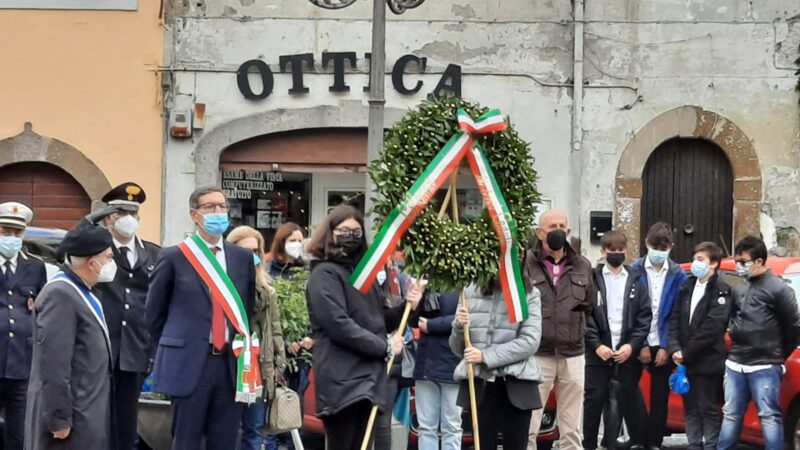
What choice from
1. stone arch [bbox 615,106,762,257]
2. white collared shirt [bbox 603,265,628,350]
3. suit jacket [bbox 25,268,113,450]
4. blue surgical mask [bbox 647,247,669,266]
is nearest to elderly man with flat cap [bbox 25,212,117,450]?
suit jacket [bbox 25,268,113,450]

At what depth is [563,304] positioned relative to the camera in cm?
1012

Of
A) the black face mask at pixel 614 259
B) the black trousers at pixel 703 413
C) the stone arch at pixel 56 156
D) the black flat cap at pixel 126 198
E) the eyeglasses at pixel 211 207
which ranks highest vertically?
the stone arch at pixel 56 156

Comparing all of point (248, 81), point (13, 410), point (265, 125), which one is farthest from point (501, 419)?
point (248, 81)

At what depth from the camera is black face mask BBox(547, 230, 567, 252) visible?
1002 cm

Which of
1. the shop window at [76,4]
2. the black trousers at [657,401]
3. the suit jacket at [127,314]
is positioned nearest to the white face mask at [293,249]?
the suit jacket at [127,314]

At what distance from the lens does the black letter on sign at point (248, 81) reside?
17109 mm

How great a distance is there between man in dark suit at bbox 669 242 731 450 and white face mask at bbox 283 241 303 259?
10.4 ft

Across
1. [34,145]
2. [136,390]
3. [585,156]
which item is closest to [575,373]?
[136,390]

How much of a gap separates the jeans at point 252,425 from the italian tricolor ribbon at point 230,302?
174 cm

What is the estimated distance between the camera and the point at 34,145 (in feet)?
56.6

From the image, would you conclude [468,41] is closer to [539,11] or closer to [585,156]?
[539,11]

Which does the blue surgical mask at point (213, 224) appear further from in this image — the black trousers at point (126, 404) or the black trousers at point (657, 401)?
the black trousers at point (657, 401)

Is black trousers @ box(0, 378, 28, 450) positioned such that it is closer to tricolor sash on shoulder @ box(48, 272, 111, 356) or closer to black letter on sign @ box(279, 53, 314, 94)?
tricolor sash on shoulder @ box(48, 272, 111, 356)

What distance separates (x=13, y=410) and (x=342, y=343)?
3.12 metres
